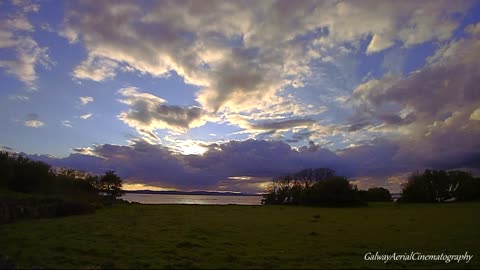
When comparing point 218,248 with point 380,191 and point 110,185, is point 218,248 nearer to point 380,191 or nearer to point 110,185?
point 110,185

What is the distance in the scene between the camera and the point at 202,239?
24.7 metres

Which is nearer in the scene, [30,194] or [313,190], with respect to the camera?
[30,194]

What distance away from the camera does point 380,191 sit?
405 feet

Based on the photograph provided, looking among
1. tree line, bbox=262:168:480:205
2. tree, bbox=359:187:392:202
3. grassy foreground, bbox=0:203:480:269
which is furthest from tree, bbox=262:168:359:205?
grassy foreground, bbox=0:203:480:269

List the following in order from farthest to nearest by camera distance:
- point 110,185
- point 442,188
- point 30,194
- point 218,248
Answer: point 442,188
point 110,185
point 30,194
point 218,248

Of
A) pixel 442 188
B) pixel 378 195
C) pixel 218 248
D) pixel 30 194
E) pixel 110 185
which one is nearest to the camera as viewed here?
pixel 218 248

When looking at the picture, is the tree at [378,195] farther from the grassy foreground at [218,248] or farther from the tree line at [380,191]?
the grassy foreground at [218,248]

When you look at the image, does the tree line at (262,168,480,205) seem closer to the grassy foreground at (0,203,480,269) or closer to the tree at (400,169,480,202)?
the tree at (400,169,480,202)

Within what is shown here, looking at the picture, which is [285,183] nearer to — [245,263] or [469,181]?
[469,181]

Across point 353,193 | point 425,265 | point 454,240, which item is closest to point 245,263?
point 425,265

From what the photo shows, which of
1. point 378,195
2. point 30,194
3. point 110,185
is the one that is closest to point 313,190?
point 378,195

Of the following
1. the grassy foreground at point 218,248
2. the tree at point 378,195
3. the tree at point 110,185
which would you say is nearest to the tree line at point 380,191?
the tree at point 378,195

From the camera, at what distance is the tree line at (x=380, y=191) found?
3777 inches

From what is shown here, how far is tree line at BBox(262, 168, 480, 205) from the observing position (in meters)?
95.9
